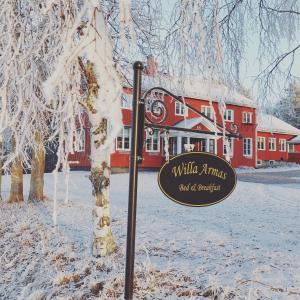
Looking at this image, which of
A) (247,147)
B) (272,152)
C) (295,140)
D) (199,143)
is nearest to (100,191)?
(199,143)

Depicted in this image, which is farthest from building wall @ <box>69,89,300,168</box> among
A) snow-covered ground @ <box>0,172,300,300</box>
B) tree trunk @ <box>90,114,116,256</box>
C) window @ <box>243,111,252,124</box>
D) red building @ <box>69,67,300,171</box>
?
tree trunk @ <box>90,114,116,256</box>

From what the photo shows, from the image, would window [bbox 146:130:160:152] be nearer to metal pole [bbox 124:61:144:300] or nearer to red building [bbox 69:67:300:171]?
red building [bbox 69:67:300:171]

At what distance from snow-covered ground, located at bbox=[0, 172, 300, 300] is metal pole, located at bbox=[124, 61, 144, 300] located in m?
0.76

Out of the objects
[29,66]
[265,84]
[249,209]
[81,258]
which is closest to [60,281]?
[81,258]

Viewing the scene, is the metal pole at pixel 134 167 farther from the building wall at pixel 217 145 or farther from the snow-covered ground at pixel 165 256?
the building wall at pixel 217 145

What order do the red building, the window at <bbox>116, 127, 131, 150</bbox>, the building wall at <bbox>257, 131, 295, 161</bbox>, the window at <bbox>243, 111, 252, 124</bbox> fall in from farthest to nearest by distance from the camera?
the building wall at <bbox>257, 131, 295, 161</bbox>, the window at <bbox>243, 111, 252, 124</bbox>, the red building, the window at <bbox>116, 127, 131, 150</bbox>

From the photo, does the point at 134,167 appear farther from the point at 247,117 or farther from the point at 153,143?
the point at 247,117

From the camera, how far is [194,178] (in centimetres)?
394

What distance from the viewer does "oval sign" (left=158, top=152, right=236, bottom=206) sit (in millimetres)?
3924

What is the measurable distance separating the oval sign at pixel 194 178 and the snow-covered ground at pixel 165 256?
111 centimetres

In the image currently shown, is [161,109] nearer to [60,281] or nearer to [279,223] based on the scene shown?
[60,281]

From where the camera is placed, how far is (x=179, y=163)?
12.9 ft

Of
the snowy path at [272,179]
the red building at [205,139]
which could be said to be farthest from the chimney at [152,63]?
the snowy path at [272,179]

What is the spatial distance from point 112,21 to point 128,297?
4.87 meters
